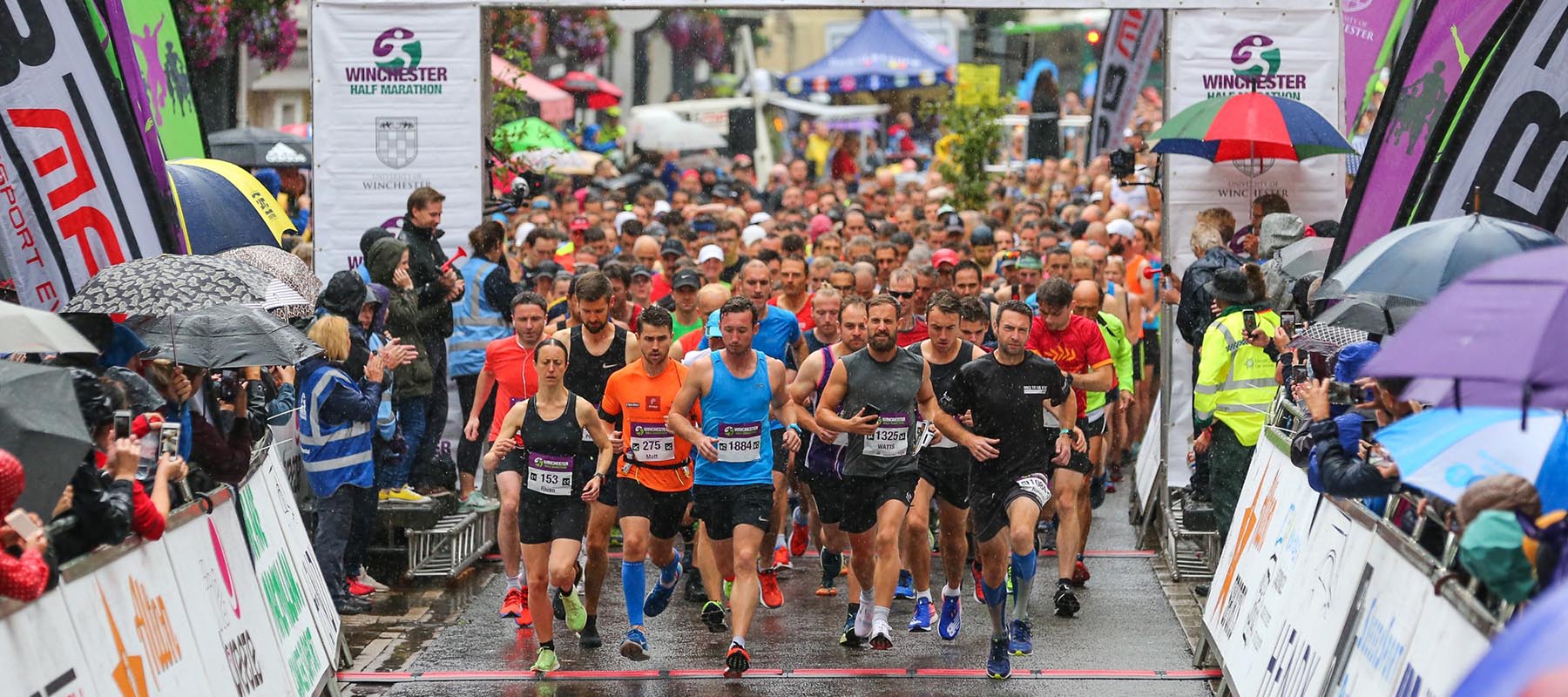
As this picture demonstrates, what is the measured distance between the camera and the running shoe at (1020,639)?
9.98m

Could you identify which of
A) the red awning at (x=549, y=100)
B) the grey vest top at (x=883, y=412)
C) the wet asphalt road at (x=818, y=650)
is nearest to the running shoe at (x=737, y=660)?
the wet asphalt road at (x=818, y=650)

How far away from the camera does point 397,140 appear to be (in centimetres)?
1391

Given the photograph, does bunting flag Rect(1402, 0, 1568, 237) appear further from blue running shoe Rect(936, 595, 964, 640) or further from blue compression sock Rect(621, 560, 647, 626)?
blue compression sock Rect(621, 560, 647, 626)

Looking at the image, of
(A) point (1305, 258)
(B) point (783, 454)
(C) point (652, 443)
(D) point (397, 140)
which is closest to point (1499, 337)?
(C) point (652, 443)

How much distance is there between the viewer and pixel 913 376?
10.1m

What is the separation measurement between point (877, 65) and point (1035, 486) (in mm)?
35322

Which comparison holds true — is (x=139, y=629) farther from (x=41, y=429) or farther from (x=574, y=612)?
(x=574, y=612)

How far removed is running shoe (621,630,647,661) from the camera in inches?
375

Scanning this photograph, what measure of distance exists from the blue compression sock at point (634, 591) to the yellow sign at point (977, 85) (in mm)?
14905

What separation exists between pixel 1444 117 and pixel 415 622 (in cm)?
630

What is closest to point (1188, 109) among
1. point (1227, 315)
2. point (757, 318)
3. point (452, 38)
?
point (1227, 315)

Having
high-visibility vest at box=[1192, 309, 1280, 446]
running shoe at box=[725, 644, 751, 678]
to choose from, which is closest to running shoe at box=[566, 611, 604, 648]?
running shoe at box=[725, 644, 751, 678]

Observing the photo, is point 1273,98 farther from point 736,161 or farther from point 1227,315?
point 736,161

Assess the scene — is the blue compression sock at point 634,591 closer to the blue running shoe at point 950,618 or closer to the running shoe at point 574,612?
the running shoe at point 574,612
